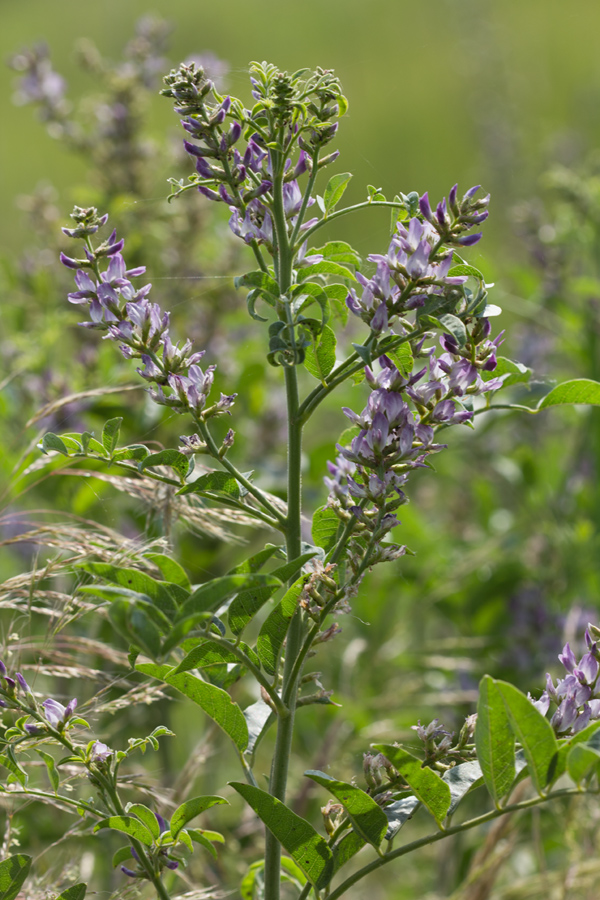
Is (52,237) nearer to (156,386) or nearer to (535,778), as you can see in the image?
(156,386)

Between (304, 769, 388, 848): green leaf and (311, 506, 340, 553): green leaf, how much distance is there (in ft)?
0.60

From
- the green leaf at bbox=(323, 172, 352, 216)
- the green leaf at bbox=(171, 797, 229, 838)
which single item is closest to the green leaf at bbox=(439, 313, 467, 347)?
the green leaf at bbox=(323, 172, 352, 216)

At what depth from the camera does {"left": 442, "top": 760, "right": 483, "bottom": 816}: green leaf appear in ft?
1.94

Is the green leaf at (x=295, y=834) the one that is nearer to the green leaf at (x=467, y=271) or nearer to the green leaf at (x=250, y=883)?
the green leaf at (x=250, y=883)

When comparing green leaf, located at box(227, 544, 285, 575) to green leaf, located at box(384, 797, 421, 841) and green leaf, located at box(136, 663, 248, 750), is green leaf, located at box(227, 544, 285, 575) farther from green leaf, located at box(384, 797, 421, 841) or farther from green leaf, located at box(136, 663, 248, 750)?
green leaf, located at box(384, 797, 421, 841)

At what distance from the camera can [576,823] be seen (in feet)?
3.72

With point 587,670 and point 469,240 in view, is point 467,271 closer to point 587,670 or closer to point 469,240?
point 469,240

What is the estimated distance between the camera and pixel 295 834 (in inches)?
23.0

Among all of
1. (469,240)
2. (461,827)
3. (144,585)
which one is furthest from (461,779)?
(469,240)

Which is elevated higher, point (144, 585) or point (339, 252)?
point (339, 252)

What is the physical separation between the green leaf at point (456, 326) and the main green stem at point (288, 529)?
11 cm

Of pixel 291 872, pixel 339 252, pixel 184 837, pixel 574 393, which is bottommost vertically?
pixel 291 872

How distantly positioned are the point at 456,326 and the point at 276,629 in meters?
0.24

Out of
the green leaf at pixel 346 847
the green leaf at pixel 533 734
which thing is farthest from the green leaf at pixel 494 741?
the green leaf at pixel 346 847
